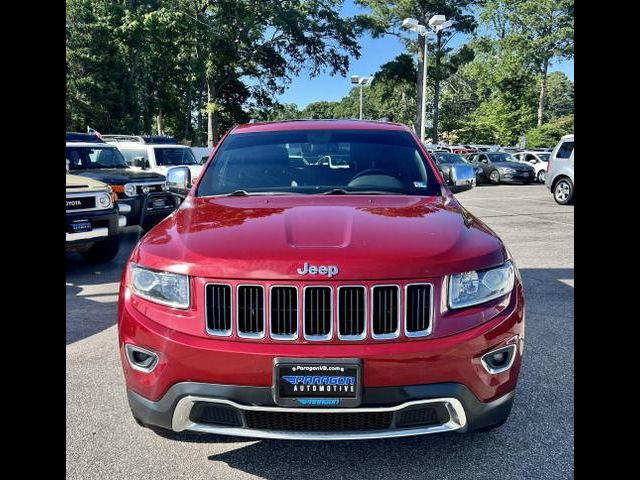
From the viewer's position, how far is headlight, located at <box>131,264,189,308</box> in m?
2.40

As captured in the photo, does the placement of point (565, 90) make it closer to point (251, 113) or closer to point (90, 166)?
point (251, 113)

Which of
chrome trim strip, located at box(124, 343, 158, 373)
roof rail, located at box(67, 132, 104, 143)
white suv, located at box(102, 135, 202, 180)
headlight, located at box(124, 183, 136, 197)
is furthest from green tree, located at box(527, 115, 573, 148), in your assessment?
chrome trim strip, located at box(124, 343, 158, 373)

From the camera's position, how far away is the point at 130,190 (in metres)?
9.27

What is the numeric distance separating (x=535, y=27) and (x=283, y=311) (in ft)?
181

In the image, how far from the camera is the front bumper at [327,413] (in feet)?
7.40

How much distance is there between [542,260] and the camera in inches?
307

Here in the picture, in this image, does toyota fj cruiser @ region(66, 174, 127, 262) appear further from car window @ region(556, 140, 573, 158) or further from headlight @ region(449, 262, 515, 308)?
car window @ region(556, 140, 573, 158)

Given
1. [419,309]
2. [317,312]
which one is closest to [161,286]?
[317,312]

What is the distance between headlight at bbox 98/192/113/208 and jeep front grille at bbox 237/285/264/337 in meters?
5.63

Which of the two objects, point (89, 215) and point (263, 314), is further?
point (89, 215)

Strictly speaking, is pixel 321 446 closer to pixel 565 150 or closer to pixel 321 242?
pixel 321 242

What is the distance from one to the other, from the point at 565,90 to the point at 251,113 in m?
78.9

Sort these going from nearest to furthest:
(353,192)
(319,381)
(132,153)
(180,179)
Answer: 1. (319,381)
2. (353,192)
3. (180,179)
4. (132,153)
